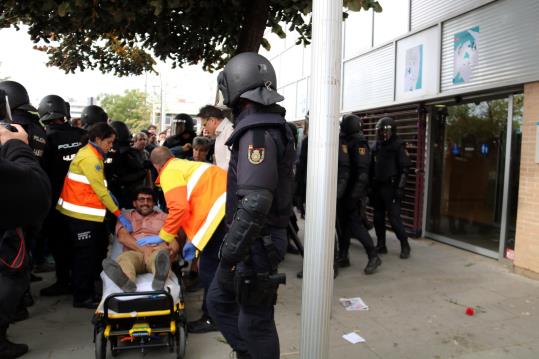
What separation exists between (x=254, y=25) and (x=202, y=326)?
135 inches

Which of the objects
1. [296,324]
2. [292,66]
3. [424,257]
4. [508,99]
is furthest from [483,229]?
[292,66]

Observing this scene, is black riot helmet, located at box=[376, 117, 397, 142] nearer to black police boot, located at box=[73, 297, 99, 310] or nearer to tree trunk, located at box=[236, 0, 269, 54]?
tree trunk, located at box=[236, 0, 269, 54]

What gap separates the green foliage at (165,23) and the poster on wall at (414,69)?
2.38 metres

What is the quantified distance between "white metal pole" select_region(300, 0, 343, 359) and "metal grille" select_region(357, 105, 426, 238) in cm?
625

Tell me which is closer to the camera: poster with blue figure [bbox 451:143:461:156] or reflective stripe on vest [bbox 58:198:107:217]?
reflective stripe on vest [bbox 58:198:107:217]

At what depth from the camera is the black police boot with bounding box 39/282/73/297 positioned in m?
4.98

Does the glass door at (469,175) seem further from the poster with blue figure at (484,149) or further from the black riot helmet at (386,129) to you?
the black riot helmet at (386,129)

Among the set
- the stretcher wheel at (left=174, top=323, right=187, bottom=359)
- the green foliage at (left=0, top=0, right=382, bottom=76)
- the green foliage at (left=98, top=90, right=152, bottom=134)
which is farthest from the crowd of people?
the green foliage at (left=98, top=90, right=152, bottom=134)

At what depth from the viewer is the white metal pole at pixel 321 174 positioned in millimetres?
2078

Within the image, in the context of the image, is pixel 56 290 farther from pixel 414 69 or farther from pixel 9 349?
pixel 414 69

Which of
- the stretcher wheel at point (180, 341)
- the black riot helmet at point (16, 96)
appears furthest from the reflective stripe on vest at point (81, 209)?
the stretcher wheel at point (180, 341)

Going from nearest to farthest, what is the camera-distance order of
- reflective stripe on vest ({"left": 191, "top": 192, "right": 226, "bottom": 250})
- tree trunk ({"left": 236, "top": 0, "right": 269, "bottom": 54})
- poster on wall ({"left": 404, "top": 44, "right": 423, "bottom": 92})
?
reflective stripe on vest ({"left": 191, "top": 192, "right": 226, "bottom": 250}), tree trunk ({"left": 236, "top": 0, "right": 269, "bottom": 54}), poster on wall ({"left": 404, "top": 44, "right": 423, "bottom": 92})

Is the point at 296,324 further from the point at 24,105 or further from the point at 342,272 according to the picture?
the point at 24,105

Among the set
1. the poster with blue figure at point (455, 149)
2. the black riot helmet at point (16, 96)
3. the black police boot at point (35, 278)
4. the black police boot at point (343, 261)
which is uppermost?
the black riot helmet at point (16, 96)
